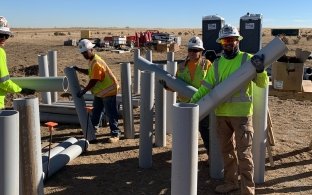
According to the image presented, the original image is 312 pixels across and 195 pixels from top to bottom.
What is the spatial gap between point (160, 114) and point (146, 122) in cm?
88

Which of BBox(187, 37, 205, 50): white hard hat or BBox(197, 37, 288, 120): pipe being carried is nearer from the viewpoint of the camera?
BBox(197, 37, 288, 120): pipe being carried

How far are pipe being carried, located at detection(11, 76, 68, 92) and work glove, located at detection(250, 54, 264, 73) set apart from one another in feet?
9.18

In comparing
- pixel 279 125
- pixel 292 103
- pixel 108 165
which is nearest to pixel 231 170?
pixel 108 165

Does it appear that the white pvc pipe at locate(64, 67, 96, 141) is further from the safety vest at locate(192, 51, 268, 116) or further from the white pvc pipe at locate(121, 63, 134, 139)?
the safety vest at locate(192, 51, 268, 116)

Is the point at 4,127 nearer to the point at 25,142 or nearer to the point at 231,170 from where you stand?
the point at 25,142

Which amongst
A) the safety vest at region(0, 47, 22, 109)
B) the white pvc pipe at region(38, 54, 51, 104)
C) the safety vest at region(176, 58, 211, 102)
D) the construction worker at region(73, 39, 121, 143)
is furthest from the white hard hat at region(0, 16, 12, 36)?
the white pvc pipe at region(38, 54, 51, 104)

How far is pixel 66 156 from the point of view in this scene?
6.08 m

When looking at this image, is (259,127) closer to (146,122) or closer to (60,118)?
(146,122)

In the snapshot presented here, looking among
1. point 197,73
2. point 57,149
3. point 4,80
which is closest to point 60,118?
point 57,149

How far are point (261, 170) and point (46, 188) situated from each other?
2.85 metres

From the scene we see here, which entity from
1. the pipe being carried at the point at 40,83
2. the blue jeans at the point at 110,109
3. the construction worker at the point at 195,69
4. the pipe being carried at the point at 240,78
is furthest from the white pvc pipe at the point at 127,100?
the pipe being carried at the point at 240,78

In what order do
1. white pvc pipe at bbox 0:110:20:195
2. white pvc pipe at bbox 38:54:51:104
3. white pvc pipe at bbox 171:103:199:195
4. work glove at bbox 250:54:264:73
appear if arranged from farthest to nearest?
white pvc pipe at bbox 38:54:51:104
work glove at bbox 250:54:264:73
white pvc pipe at bbox 171:103:199:195
white pvc pipe at bbox 0:110:20:195

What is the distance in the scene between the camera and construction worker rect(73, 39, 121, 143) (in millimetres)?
7127

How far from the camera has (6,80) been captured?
5.08 meters
